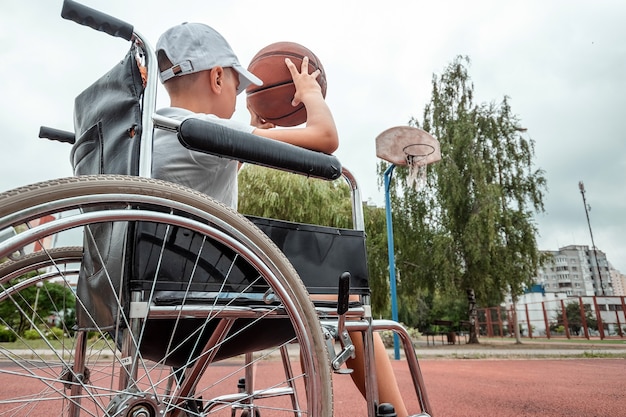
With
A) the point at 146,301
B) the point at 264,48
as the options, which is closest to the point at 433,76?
the point at 264,48

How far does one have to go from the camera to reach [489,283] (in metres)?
12.9

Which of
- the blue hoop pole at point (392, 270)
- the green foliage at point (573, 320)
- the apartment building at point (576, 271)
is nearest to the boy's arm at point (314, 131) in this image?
the blue hoop pole at point (392, 270)

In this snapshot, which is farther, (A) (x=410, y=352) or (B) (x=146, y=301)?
(A) (x=410, y=352)

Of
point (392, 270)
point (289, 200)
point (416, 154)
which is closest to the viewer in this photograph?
point (392, 270)

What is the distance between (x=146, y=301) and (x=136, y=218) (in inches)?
7.6

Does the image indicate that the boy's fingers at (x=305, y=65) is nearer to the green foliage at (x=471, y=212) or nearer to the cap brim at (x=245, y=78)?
the cap brim at (x=245, y=78)

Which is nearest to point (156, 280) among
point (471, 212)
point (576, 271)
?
point (471, 212)

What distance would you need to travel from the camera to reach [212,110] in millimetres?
1361

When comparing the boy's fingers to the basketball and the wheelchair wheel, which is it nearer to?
the basketball

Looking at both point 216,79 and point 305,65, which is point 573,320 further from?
point 216,79

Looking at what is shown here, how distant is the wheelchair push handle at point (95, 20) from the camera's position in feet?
3.10

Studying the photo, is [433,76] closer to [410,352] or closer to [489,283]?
[489,283]

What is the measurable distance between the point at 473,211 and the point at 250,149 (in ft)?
44.8

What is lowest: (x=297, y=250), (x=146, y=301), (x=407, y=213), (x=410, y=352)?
(x=410, y=352)
